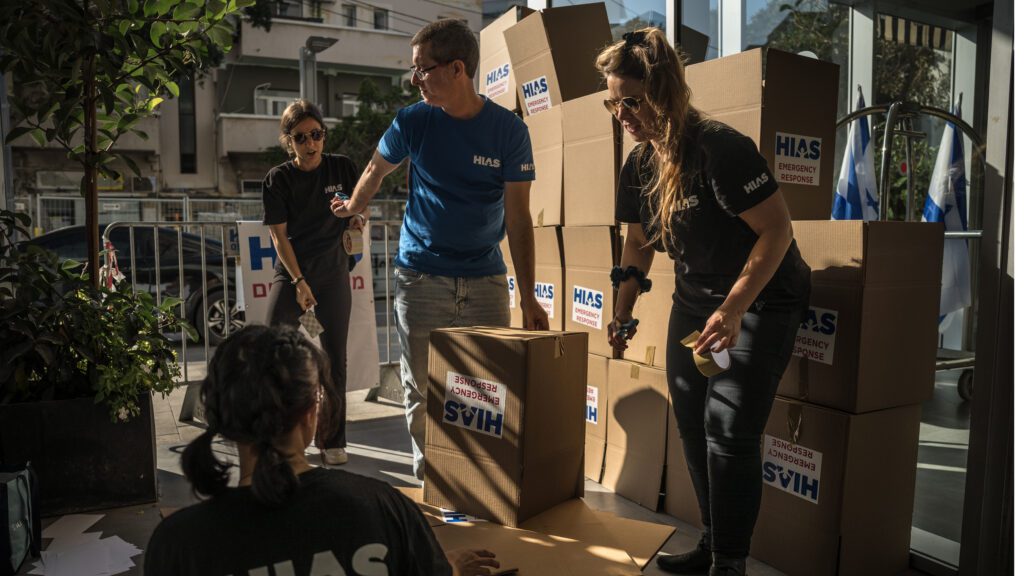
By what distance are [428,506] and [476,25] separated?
913 inches

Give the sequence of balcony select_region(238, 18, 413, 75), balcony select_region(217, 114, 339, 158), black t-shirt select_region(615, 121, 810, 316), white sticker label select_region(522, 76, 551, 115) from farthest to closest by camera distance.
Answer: balcony select_region(238, 18, 413, 75) → balcony select_region(217, 114, 339, 158) → white sticker label select_region(522, 76, 551, 115) → black t-shirt select_region(615, 121, 810, 316)

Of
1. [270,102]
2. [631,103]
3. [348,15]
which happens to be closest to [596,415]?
[631,103]

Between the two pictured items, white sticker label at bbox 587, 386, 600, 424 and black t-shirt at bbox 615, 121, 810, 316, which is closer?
black t-shirt at bbox 615, 121, 810, 316

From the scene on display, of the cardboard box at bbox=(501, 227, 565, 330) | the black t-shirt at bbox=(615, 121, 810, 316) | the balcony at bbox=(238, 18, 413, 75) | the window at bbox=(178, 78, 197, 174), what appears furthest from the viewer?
the balcony at bbox=(238, 18, 413, 75)

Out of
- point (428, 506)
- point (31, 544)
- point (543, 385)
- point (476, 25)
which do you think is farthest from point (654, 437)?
point (476, 25)

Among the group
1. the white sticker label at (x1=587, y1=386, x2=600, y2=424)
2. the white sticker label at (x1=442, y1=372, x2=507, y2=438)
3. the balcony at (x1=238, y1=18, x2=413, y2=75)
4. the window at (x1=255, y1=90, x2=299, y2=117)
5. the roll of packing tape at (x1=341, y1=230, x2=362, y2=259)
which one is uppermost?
the balcony at (x1=238, y1=18, x2=413, y2=75)

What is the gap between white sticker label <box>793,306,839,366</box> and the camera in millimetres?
2361

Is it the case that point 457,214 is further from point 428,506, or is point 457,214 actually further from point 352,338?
point 352,338

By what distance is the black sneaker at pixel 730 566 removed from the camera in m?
2.09

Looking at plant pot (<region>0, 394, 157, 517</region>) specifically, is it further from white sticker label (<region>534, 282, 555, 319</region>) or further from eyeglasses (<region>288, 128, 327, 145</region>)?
white sticker label (<region>534, 282, 555, 319</region>)

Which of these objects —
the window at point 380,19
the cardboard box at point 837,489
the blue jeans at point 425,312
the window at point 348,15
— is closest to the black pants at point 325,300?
the blue jeans at point 425,312

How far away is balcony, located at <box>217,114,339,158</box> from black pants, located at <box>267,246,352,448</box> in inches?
685

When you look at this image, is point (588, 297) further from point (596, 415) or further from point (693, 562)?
point (693, 562)

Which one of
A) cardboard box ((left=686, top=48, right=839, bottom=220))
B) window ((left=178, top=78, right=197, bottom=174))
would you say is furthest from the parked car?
window ((left=178, top=78, right=197, bottom=174))
